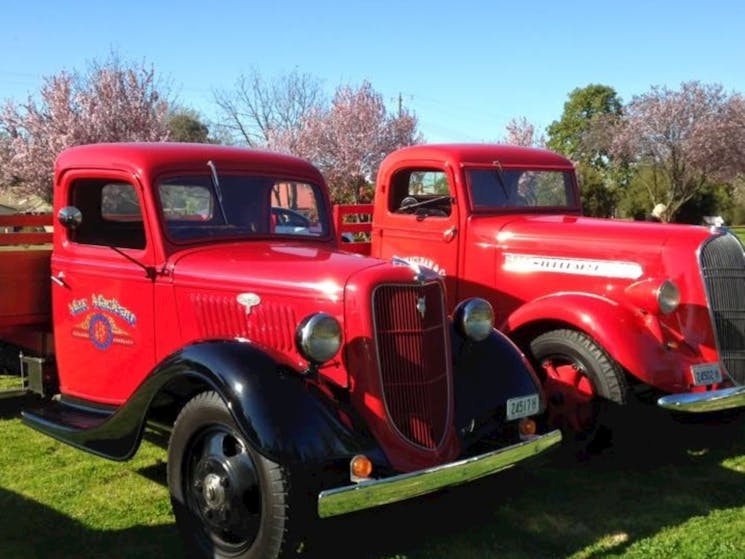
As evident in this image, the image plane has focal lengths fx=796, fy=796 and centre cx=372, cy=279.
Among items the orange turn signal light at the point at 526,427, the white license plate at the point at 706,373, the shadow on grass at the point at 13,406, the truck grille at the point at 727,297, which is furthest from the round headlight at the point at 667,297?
the shadow on grass at the point at 13,406

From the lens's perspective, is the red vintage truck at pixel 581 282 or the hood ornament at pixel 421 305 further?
the red vintage truck at pixel 581 282

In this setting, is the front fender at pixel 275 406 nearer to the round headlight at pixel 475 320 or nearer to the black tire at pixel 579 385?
the round headlight at pixel 475 320

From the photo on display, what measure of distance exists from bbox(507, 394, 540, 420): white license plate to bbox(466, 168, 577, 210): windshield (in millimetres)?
2443

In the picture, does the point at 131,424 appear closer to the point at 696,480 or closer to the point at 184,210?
the point at 184,210

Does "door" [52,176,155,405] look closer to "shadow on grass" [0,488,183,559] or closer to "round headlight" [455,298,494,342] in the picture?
"shadow on grass" [0,488,183,559]

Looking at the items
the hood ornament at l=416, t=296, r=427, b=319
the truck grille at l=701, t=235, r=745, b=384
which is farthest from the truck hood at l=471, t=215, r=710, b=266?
the hood ornament at l=416, t=296, r=427, b=319

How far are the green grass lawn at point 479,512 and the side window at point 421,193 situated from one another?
2.27 meters

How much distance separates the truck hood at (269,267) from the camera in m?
3.80

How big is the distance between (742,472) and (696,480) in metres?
0.37

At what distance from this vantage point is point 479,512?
4.36 meters

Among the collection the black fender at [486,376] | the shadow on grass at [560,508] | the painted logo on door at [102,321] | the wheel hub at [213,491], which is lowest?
the shadow on grass at [560,508]

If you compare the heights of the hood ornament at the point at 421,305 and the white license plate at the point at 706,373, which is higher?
the hood ornament at the point at 421,305

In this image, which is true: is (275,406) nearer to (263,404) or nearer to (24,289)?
(263,404)

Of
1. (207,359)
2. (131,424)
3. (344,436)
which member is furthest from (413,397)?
(131,424)
